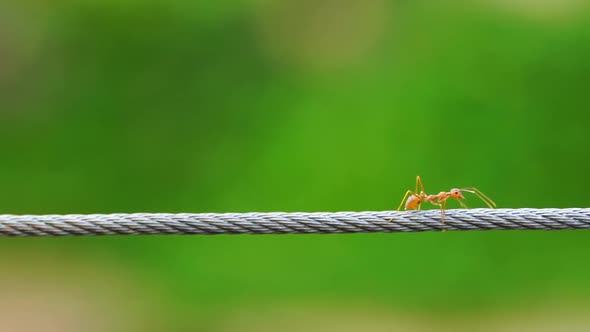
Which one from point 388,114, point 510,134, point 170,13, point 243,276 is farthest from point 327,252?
point 170,13

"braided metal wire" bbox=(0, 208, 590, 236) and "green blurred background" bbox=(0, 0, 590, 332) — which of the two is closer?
"braided metal wire" bbox=(0, 208, 590, 236)

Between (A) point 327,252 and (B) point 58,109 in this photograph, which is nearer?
(A) point 327,252

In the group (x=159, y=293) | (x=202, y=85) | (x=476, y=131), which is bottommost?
(x=159, y=293)

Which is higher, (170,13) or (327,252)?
(170,13)

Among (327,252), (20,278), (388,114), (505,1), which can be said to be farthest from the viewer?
(20,278)

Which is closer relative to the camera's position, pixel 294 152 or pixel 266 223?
pixel 266 223

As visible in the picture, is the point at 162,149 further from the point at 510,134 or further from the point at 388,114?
the point at 510,134
